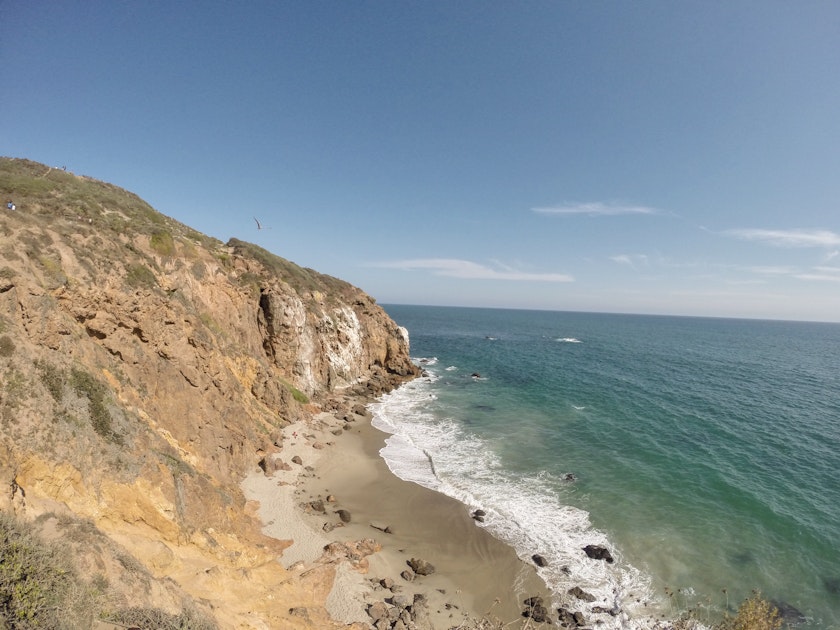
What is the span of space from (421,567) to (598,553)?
982cm

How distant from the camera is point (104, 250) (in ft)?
75.2

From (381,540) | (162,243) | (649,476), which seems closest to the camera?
(381,540)

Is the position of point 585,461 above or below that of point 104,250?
below

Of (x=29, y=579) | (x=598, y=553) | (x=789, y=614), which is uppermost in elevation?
(x=29, y=579)

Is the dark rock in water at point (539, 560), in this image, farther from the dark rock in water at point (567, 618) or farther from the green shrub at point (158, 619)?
the green shrub at point (158, 619)

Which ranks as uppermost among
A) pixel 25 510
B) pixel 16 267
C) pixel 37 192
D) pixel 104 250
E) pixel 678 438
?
pixel 37 192

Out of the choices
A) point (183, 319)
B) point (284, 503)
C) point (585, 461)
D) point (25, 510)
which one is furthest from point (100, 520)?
point (585, 461)

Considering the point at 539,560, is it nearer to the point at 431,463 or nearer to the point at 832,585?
the point at 431,463

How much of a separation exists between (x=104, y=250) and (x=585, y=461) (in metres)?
37.4

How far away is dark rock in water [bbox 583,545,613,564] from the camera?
21.0m

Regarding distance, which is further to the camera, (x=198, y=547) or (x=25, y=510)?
(x=198, y=547)

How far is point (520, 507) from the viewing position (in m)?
25.5

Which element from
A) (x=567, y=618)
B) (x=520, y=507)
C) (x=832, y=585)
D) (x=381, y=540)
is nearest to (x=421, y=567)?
(x=381, y=540)

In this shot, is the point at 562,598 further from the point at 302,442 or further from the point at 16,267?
the point at 16,267
